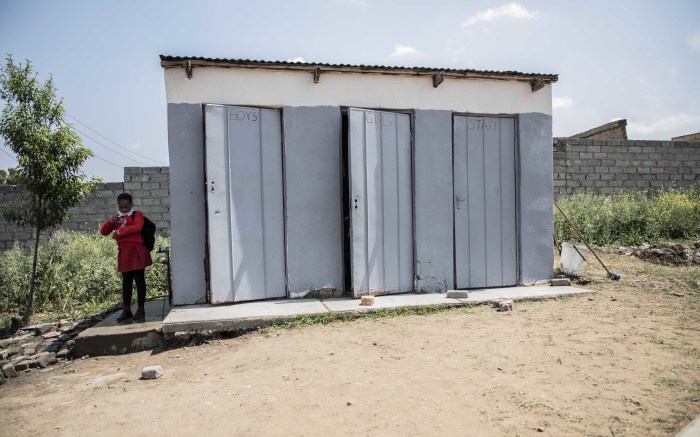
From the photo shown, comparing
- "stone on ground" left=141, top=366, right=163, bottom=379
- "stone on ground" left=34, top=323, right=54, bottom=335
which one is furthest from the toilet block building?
"stone on ground" left=34, top=323, right=54, bottom=335

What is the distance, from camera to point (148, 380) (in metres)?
3.88

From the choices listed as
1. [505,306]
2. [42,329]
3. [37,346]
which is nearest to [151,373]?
[37,346]

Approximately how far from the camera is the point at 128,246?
5.17 m

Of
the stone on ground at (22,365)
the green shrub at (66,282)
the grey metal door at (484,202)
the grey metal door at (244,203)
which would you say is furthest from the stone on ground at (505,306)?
the green shrub at (66,282)

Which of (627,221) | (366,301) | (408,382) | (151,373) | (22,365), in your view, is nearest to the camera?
(408,382)

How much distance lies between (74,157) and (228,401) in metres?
5.20

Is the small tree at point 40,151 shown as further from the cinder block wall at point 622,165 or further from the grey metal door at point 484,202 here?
the cinder block wall at point 622,165

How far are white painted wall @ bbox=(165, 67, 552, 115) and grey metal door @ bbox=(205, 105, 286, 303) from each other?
25cm

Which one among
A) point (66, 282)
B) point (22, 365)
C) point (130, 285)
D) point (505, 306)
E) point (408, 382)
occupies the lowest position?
point (22, 365)

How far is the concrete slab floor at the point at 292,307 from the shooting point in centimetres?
477

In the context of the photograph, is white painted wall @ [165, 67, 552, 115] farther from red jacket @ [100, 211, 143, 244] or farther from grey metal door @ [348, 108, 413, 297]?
red jacket @ [100, 211, 143, 244]

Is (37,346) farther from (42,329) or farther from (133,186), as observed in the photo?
(133,186)

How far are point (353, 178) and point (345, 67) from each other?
4.89 ft

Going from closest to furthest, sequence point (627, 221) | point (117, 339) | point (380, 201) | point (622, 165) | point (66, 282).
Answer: point (117, 339), point (380, 201), point (66, 282), point (627, 221), point (622, 165)
